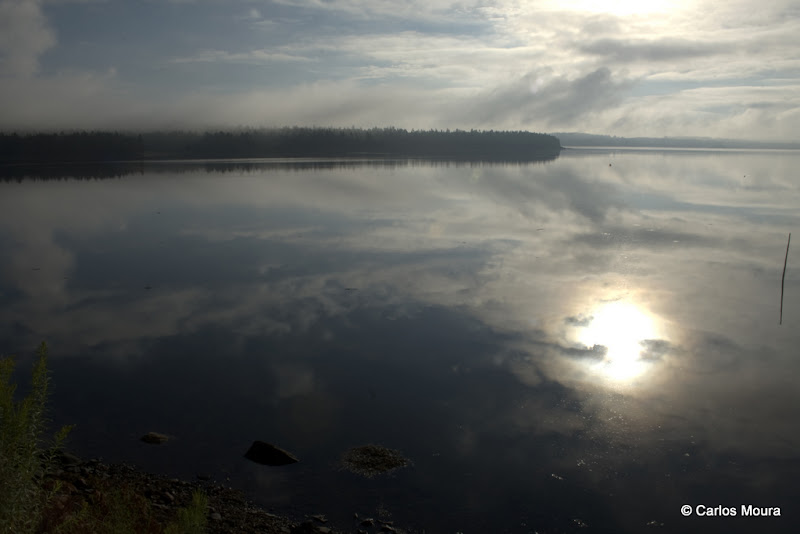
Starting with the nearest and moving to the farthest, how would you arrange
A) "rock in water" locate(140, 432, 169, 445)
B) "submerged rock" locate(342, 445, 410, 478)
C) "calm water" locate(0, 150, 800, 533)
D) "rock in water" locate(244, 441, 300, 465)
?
"calm water" locate(0, 150, 800, 533)
"submerged rock" locate(342, 445, 410, 478)
"rock in water" locate(244, 441, 300, 465)
"rock in water" locate(140, 432, 169, 445)

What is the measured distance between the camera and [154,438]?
8.66 meters

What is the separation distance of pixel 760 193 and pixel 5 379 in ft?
167

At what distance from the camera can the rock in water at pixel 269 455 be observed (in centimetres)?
812

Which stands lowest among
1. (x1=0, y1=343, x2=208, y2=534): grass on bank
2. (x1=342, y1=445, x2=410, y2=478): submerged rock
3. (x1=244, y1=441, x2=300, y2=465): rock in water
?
(x1=342, y1=445, x2=410, y2=478): submerged rock

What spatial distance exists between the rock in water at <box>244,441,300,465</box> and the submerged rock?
794mm

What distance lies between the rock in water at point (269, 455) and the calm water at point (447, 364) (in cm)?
16

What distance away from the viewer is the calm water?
7613 millimetres

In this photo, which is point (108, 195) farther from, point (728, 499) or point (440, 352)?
point (728, 499)

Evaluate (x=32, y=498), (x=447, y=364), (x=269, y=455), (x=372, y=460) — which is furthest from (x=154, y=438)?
(x=447, y=364)

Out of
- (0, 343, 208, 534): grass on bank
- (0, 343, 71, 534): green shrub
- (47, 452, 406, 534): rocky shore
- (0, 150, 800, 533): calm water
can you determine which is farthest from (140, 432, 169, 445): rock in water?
(0, 343, 71, 534): green shrub

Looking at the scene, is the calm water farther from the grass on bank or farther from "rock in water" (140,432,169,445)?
the grass on bank

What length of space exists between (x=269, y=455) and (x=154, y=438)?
1.92 metres

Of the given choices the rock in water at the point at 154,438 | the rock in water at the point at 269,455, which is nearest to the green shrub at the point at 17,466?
the rock in water at the point at 269,455

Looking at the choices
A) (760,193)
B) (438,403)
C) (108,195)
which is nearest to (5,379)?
(438,403)
